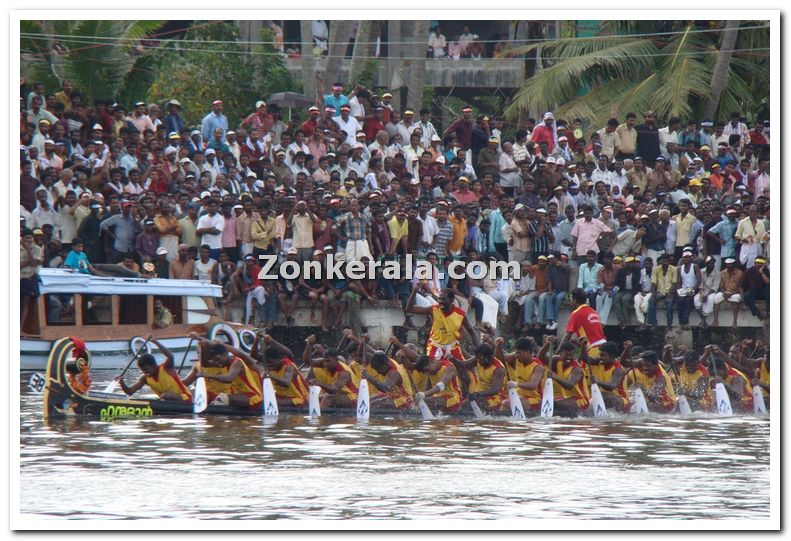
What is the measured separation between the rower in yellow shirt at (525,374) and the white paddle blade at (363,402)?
1.72 metres

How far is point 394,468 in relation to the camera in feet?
51.3

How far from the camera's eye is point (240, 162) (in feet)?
82.5

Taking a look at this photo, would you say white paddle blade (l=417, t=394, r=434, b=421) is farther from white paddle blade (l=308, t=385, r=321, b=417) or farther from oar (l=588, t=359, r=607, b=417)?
oar (l=588, t=359, r=607, b=417)

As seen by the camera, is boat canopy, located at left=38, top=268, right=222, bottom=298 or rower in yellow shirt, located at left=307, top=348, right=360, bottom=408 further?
boat canopy, located at left=38, top=268, right=222, bottom=298

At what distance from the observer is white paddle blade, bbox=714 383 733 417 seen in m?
19.8

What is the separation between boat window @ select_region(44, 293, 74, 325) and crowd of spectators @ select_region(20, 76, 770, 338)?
543mm

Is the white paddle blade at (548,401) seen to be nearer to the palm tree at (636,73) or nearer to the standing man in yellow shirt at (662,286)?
the standing man in yellow shirt at (662,286)

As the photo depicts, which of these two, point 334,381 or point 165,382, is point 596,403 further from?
point 165,382

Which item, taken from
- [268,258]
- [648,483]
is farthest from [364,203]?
[648,483]

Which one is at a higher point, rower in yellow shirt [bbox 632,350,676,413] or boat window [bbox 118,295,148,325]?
boat window [bbox 118,295,148,325]

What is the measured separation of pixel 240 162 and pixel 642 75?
911 cm

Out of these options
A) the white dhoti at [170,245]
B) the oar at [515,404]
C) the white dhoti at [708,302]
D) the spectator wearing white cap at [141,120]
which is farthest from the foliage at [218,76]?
the oar at [515,404]

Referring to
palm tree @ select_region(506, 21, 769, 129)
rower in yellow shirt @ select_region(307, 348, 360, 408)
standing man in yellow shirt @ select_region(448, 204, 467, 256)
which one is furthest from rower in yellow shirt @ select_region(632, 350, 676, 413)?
palm tree @ select_region(506, 21, 769, 129)

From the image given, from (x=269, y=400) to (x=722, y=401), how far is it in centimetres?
604
